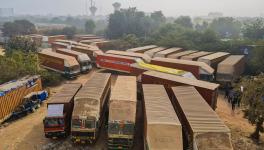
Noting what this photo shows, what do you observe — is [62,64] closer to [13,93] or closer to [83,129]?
[13,93]

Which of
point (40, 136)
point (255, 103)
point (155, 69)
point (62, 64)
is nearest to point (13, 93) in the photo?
point (40, 136)

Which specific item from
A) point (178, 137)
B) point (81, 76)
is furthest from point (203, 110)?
point (81, 76)

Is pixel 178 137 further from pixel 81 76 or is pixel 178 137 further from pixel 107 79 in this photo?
pixel 81 76

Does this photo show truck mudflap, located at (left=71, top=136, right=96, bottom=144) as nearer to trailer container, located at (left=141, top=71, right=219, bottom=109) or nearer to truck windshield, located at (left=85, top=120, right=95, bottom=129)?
truck windshield, located at (left=85, top=120, right=95, bottom=129)

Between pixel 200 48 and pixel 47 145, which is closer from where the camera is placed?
pixel 47 145

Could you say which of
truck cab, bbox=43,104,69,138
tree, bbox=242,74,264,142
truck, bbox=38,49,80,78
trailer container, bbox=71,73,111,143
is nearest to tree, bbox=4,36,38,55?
truck, bbox=38,49,80,78
